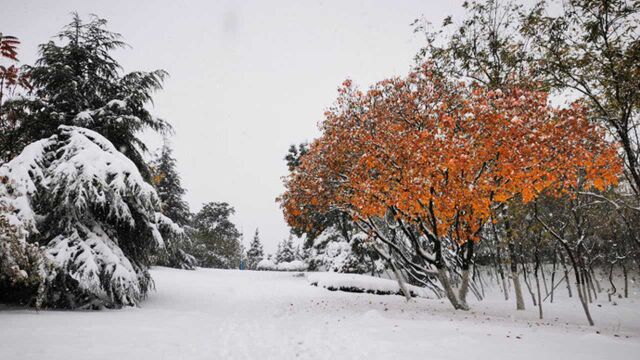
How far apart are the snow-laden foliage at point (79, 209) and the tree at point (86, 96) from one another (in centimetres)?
92

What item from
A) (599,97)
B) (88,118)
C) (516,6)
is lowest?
(88,118)

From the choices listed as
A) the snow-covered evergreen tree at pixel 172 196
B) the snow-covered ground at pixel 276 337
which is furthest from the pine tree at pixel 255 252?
the snow-covered ground at pixel 276 337

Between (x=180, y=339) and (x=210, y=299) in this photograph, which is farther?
(x=210, y=299)

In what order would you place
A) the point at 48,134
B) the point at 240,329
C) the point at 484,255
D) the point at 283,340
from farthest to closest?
the point at 484,255
the point at 48,134
the point at 240,329
the point at 283,340

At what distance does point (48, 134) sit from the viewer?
1016 centimetres

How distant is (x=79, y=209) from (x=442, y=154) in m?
9.52

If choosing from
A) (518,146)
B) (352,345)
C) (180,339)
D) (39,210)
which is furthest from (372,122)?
(39,210)

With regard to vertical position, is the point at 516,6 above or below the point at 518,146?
above

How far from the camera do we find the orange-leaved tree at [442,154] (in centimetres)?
877

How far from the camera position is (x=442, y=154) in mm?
9000

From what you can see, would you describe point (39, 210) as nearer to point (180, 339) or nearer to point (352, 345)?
point (180, 339)

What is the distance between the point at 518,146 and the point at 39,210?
1275 cm

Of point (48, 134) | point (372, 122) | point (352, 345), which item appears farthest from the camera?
point (372, 122)

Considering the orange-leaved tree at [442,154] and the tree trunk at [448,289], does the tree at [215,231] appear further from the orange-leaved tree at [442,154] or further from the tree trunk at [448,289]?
the tree trunk at [448,289]
